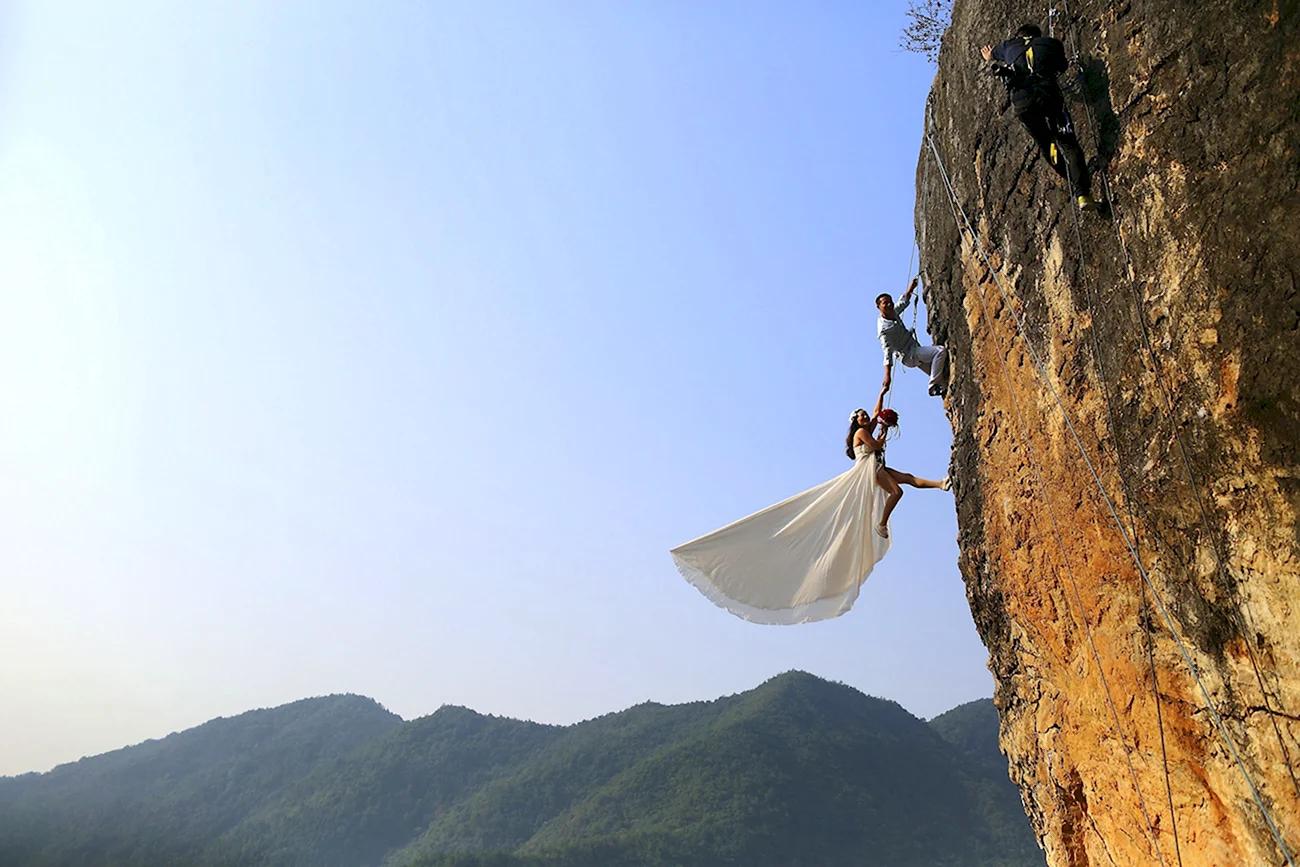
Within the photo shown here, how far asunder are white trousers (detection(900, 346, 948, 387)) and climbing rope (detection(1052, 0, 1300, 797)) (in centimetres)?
282

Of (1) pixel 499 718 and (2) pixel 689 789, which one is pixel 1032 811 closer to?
(2) pixel 689 789

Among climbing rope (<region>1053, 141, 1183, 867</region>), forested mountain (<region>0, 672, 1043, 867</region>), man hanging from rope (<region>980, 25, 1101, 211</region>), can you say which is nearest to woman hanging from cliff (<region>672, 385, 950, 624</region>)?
Result: climbing rope (<region>1053, 141, 1183, 867</region>)

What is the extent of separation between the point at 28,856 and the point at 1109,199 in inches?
3635

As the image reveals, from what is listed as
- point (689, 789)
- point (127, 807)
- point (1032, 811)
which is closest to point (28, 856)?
point (127, 807)

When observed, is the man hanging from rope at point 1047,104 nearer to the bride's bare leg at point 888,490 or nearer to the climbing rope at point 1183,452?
the climbing rope at point 1183,452

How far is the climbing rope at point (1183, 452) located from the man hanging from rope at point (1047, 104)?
0.41ft

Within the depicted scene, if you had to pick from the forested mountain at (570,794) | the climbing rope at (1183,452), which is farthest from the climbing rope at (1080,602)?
the forested mountain at (570,794)

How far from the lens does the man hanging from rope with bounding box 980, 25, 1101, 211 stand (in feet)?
20.7

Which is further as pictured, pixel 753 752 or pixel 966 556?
pixel 753 752

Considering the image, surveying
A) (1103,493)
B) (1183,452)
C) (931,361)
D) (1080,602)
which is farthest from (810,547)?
(1183,452)

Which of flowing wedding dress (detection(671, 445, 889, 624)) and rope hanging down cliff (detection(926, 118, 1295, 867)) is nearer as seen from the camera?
rope hanging down cliff (detection(926, 118, 1295, 867))

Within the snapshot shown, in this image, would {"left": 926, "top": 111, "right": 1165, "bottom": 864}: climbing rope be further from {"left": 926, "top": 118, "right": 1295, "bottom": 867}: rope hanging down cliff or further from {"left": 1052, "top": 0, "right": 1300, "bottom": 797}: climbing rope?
{"left": 1052, "top": 0, "right": 1300, "bottom": 797}: climbing rope

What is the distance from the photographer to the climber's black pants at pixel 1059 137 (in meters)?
6.29

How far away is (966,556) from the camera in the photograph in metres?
8.94
